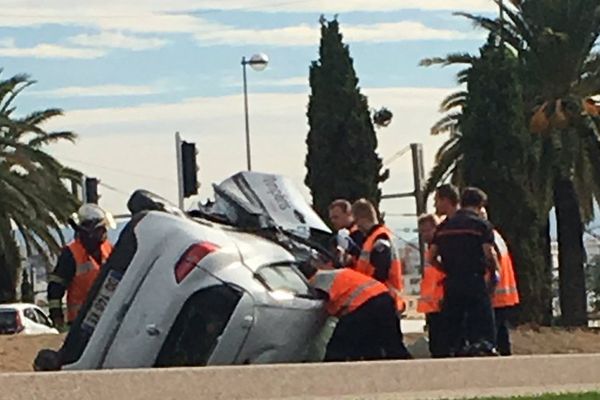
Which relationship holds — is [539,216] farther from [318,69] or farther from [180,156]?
[180,156]

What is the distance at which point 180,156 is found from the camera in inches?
836

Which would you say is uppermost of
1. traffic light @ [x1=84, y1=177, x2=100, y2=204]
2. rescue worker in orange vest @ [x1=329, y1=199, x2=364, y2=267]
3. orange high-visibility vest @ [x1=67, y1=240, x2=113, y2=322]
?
rescue worker in orange vest @ [x1=329, y1=199, x2=364, y2=267]

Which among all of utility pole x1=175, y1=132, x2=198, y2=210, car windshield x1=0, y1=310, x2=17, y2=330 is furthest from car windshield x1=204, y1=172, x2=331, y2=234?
car windshield x1=0, y1=310, x2=17, y2=330

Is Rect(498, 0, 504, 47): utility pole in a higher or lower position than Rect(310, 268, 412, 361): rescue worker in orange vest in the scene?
higher

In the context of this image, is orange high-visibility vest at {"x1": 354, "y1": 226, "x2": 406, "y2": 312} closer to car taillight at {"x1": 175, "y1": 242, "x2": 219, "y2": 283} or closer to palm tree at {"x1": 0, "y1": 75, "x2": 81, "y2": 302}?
car taillight at {"x1": 175, "y1": 242, "x2": 219, "y2": 283}

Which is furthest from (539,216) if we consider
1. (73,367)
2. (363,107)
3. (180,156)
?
(73,367)

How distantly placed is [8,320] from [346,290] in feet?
70.1

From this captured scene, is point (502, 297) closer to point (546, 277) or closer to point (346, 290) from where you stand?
point (346, 290)

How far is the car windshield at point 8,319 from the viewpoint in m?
31.4

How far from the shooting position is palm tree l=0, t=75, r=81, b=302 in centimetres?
3919

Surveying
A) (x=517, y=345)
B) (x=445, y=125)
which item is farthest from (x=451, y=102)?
(x=517, y=345)

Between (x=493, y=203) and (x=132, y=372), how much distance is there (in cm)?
2804

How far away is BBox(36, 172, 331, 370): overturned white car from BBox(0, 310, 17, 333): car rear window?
20196 mm

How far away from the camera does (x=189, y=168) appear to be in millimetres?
20984
